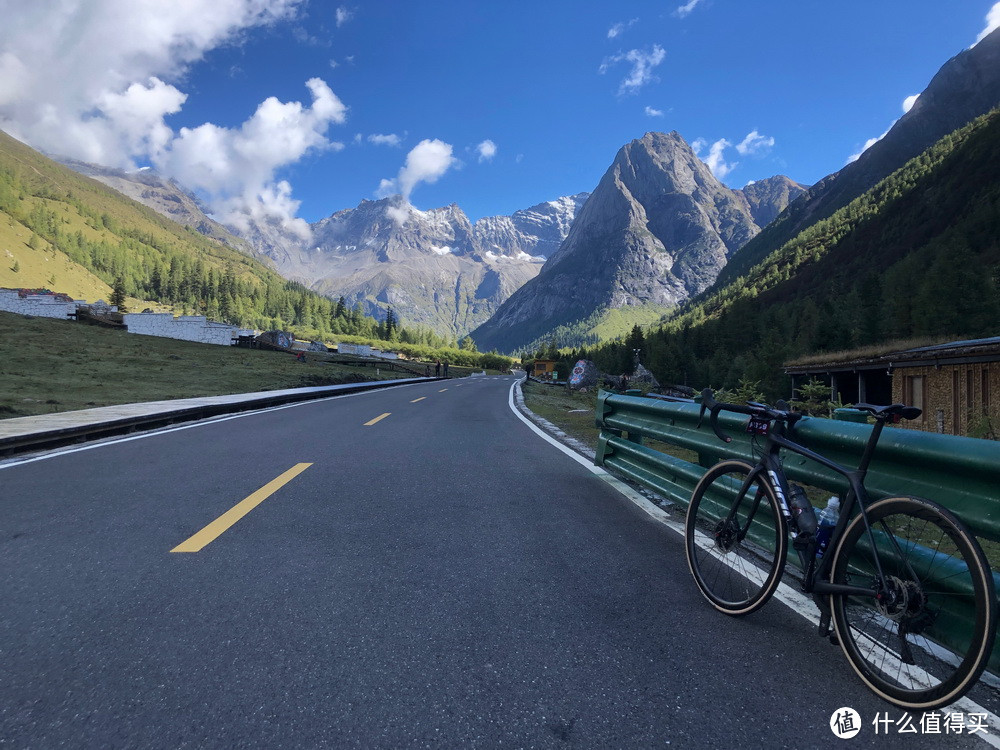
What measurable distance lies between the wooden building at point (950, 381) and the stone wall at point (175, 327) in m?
66.2

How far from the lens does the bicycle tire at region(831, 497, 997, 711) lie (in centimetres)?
199

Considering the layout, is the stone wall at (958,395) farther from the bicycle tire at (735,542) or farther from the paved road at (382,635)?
the paved road at (382,635)

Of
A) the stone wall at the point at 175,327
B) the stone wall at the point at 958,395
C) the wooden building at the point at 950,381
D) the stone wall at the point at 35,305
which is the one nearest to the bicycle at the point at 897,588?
the wooden building at the point at 950,381

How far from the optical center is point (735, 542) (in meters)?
3.33

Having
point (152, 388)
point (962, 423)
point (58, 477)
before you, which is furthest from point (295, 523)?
point (962, 423)

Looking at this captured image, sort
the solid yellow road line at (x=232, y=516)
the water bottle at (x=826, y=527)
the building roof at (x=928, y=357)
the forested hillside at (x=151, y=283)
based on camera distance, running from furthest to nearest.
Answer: the forested hillside at (x=151, y=283), the building roof at (x=928, y=357), the solid yellow road line at (x=232, y=516), the water bottle at (x=826, y=527)

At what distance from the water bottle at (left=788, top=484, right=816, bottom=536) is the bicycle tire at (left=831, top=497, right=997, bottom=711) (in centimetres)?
19

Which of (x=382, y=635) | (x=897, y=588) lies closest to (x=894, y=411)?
(x=897, y=588)

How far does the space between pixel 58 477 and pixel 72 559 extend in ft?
10.4

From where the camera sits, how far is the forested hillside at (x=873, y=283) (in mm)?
61719

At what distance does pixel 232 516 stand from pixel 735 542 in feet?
13.1

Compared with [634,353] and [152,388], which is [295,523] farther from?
[634,353]

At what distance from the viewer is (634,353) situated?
120m

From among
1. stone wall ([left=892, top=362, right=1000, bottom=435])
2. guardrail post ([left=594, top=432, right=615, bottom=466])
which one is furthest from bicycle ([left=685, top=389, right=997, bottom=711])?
stone wall ([left=892, top=362, right=1000, bottom=435])
